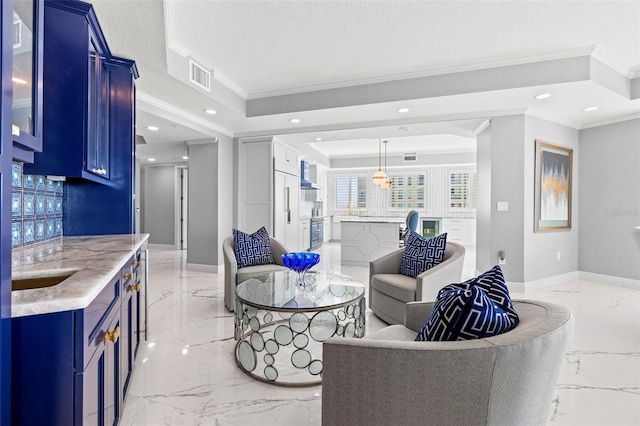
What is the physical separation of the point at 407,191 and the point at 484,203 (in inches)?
192

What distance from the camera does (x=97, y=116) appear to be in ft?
7.45

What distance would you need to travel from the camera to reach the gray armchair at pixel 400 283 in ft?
8.94

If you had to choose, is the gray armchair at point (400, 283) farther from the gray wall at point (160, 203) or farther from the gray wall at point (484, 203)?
the gray wall at point (160, 203)

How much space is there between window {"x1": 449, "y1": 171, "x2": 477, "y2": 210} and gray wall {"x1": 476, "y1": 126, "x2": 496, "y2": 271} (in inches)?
167

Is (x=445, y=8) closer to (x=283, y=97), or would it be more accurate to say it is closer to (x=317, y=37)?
(x=317, y=37)

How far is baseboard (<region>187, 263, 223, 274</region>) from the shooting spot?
18.1 ft

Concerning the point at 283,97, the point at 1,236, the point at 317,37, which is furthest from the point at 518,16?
the point at 1,236

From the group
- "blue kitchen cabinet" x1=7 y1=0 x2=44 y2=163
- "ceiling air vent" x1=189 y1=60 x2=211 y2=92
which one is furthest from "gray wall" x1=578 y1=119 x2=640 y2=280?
"blue kitchen cabinet" x1=7 y1=0 x2=44 y2=163

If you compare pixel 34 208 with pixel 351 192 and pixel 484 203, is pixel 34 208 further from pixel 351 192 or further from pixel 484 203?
pixel 351 192

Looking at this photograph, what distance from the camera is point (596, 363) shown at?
237 cm

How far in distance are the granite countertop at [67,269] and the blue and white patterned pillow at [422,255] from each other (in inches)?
91.8

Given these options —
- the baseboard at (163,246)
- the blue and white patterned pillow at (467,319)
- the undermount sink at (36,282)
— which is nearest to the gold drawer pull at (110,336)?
the undermount sink at (36,282)

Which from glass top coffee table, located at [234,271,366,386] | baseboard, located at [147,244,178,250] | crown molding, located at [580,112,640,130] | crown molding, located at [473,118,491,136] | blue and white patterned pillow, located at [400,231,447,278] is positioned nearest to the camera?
glass top coffee table, located at [234,271,366,386]

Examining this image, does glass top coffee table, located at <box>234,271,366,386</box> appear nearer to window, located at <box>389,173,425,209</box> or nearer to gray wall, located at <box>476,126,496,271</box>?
gray wall, located at <box>476,126,496,271</box>
